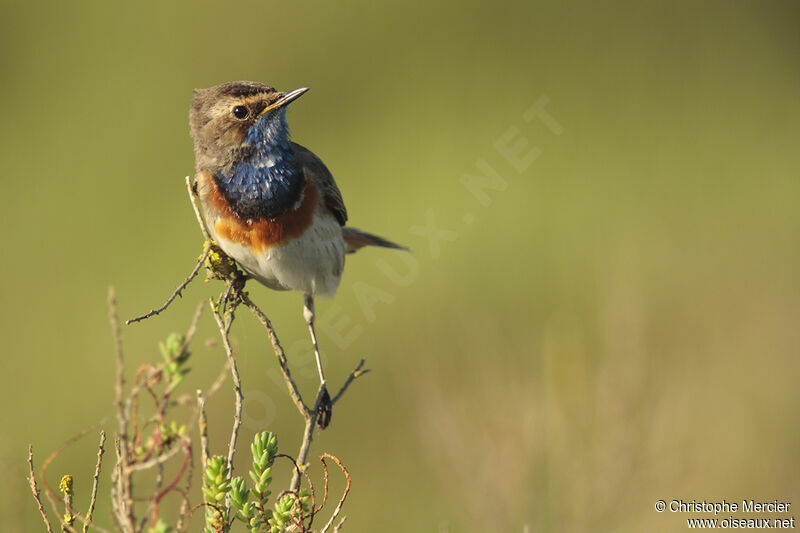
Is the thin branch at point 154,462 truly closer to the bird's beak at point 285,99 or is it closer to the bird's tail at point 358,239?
the bird's beak at point 285,99

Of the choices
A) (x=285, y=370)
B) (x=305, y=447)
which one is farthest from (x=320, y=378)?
(x=305, y=447)

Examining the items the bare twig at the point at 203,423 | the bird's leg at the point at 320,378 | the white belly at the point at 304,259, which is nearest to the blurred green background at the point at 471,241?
the bird's leg at the point at 320,378

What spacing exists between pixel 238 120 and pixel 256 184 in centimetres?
32

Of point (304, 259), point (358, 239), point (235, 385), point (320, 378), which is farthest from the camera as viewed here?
point (358, 239)

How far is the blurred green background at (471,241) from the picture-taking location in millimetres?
5629

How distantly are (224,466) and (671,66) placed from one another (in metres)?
13.2

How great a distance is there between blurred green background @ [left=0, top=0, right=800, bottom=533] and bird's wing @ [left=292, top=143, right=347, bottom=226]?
1.47 m

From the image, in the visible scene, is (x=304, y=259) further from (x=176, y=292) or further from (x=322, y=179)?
(x=176, y=292)

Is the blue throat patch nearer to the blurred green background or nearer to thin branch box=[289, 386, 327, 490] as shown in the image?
thin branch box=[289, 386, 327, 490]

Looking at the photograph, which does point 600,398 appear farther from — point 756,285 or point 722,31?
point 722,31

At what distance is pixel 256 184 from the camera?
4492 mm

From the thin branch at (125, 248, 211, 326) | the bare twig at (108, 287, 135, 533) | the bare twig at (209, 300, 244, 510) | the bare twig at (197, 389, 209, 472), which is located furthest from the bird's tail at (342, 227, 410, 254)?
the bare twig at (108, 287, 135, 533)

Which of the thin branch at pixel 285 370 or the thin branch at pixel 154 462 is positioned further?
the thin branch at pixel 285 370

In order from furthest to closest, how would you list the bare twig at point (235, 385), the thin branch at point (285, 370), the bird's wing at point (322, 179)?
the bird's wing at point (322, 179)
the thin branch at point (285, 370)
the bare twig at point (235, 385)
